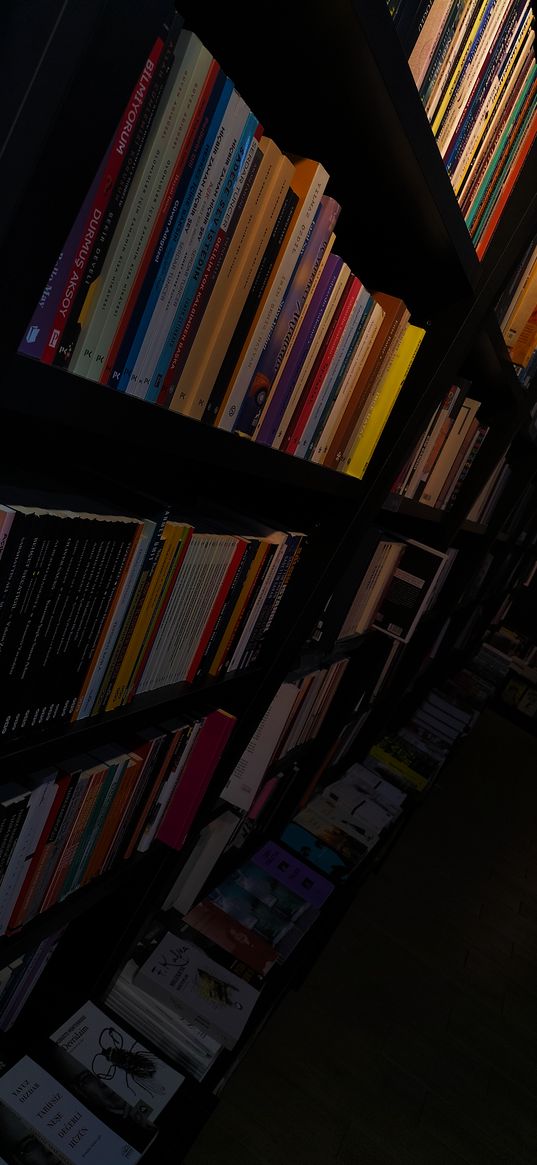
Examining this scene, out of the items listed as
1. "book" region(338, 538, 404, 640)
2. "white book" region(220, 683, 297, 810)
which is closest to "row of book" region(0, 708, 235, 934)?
"white book" region(220, 683, 297, 810)

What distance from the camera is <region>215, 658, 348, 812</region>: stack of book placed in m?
1.97

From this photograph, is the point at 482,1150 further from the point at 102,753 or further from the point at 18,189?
the point at 18,189

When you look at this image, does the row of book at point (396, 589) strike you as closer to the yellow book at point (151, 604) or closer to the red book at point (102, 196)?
the yellow book at point (151, 604)

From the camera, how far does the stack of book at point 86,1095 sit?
1379 mm

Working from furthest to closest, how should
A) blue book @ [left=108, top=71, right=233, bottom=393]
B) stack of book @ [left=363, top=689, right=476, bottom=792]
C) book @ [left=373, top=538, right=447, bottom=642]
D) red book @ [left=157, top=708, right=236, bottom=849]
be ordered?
stack of book @ [left=363, top=689, right=476, bottom=792], book @ [left=373, top=538, right=447, bottom=642], red book @ [left=157, top=708, right=236, bottom=849], blue book @ [left=108, top=71, right=233, bottom=393]

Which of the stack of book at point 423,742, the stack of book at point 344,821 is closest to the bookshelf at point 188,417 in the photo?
the stack of book at point 344,821

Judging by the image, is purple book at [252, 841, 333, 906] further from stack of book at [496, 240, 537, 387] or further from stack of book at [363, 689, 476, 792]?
stack of book at [496, 240, 537, 387]

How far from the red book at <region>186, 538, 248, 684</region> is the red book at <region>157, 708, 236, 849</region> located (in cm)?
17

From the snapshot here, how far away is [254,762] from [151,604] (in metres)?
0.93

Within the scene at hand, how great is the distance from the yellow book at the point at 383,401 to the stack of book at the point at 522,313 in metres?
0.73

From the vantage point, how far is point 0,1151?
1336 millimetres

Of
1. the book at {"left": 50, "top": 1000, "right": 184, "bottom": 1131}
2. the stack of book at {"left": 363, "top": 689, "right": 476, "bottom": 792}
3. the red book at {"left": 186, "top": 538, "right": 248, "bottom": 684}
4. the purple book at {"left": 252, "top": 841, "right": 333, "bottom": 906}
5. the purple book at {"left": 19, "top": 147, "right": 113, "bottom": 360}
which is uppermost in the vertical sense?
the purple book at {"left": 19, "top": 147, "right": 113, "bottom": 360}

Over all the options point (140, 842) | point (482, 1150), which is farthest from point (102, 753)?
point (482, 1150)

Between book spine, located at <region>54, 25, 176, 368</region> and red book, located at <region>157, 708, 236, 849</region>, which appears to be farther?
red book, located at <region>157, 708, 236, 849</region>
